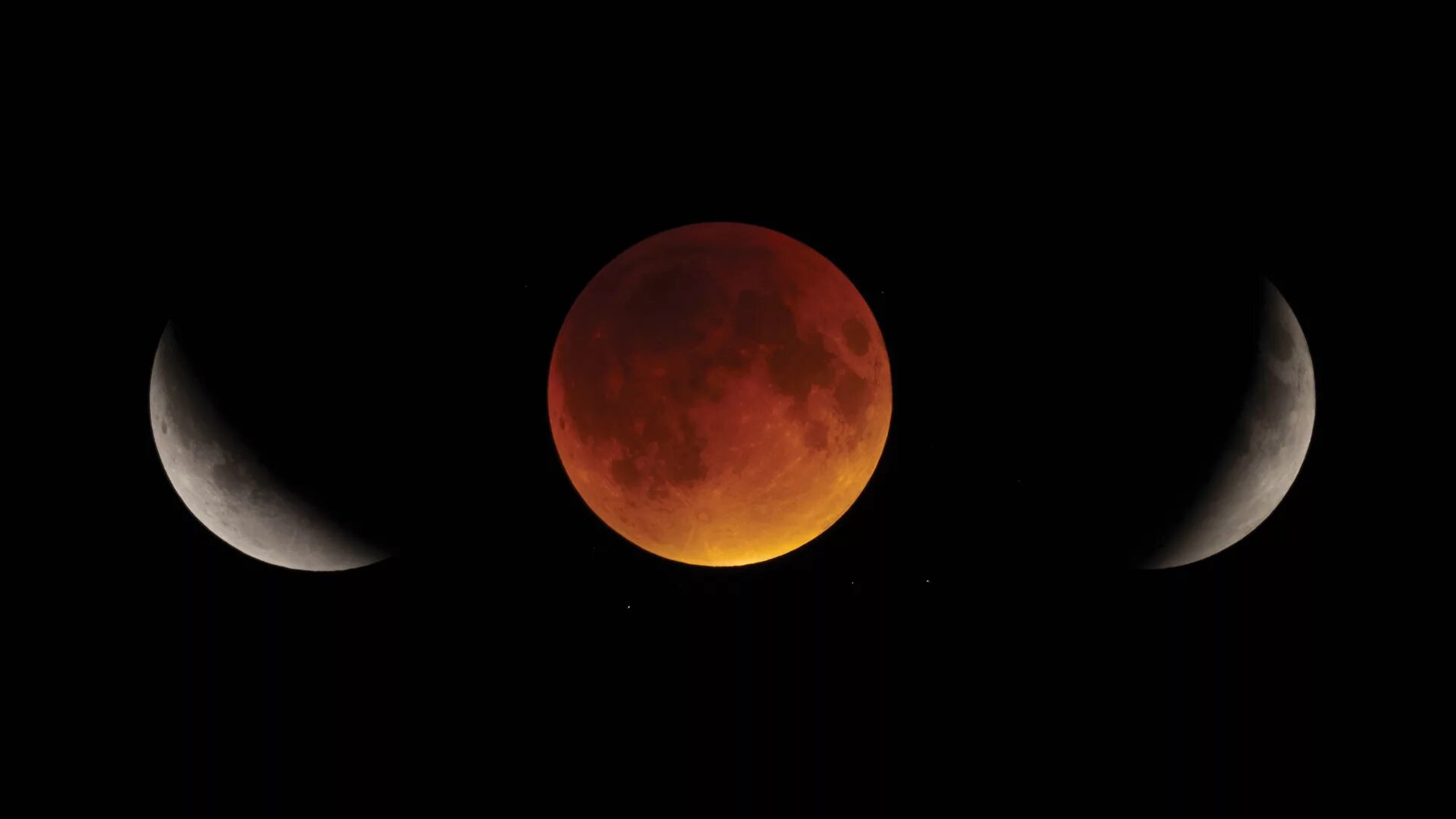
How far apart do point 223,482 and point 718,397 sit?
15.2 feet

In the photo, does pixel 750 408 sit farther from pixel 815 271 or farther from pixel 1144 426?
pixel 1144 426

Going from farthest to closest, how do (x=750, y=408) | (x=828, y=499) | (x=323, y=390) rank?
(x=323, y=390)
(x=828, y=499)
(x=750, y=408)

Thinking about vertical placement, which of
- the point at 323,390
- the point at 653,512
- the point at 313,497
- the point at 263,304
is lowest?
the point at 653,512

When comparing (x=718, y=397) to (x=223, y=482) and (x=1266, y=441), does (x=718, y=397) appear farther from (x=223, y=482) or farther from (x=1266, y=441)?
(x=1266, y=441)

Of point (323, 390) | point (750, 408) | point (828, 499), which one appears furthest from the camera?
point (323, 390)

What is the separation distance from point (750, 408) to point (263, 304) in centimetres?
454

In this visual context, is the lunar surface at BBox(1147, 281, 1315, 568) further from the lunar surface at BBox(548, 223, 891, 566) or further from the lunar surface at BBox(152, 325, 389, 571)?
the lunar surface at BBox(152, 325, 389, 571)

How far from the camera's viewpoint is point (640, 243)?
8516 millimetres

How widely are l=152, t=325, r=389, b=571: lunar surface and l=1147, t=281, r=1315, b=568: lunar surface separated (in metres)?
7.51

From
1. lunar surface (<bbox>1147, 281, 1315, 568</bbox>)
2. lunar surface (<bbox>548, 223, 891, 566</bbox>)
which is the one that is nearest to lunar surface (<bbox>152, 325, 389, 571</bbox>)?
lunar surface (<bbox>548, 223, 891, 566</bbox>)

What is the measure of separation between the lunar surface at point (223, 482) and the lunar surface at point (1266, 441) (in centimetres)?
751

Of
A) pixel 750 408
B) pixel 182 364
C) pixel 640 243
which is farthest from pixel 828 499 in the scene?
pixel 182 364

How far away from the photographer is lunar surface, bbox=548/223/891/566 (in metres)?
7.57

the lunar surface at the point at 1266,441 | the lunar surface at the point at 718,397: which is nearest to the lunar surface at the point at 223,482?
the lunar surface at the point at 718,397
